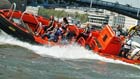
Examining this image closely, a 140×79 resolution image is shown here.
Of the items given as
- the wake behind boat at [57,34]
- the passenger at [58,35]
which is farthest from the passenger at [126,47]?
the passenger at [58,35]

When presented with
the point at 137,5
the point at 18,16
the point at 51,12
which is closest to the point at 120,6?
the point at 137,5

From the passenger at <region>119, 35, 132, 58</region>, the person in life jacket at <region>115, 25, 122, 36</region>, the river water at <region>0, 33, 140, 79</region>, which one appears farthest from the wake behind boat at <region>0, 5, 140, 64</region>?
the person in life jacket at <region>115, 25, 122, 36</region>

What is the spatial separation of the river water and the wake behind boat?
0.41m

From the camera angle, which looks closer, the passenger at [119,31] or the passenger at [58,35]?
the passenger at [58,35]

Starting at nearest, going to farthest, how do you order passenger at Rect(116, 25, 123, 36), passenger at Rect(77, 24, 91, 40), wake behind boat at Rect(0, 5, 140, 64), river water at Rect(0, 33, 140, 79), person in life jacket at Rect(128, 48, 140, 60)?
1. river water at Rect(0, 33, 140, 79)
2. wake behind boat at Rect(0, 5, 140, 64)
3. person in life jacket at Rect(128, 48, 140, 60)
4. passenger at Rect(77, 24, 91, 40)
5. passenger at Rect(116, 25, 123, 36)

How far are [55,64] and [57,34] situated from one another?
3849 millimetres

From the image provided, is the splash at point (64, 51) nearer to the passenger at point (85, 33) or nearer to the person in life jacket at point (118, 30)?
the passenger at point (85, 33)

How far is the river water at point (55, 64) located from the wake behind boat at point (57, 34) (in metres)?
0.41

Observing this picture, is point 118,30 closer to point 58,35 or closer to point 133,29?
point 133,29

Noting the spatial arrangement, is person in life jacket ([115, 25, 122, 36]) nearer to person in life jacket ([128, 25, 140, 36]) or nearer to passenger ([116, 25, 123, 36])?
passenger ([116, 25, 123, 36])

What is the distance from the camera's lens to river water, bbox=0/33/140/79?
15.5 meters

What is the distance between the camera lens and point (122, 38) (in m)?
21.9

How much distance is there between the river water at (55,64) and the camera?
15500 mm

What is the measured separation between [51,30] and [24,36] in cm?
154
